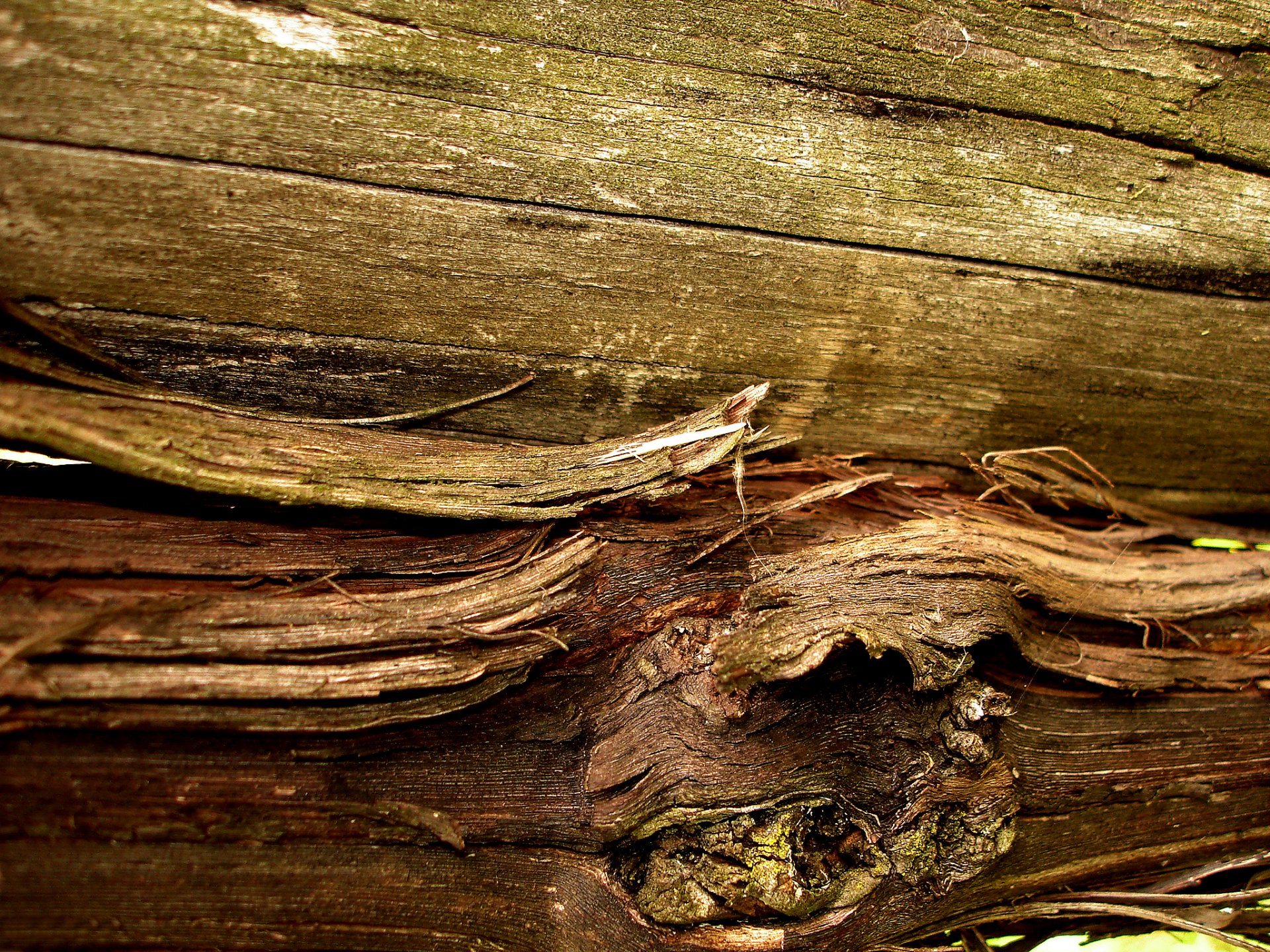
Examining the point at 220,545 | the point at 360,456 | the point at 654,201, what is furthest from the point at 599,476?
the point at 220,545

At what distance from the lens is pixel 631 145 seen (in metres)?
1.76

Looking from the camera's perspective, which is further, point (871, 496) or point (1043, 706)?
point (871, 496)

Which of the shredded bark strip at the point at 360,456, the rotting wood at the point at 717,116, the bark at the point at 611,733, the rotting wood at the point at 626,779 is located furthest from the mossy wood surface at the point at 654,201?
the rotting wood at the point at 626,779

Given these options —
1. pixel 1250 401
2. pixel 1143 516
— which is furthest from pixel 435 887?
pixel 1250 401

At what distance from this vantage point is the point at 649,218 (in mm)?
1836

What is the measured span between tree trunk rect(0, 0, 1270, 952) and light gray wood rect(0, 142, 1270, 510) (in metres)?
0.01

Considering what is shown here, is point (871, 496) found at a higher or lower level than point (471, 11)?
lower

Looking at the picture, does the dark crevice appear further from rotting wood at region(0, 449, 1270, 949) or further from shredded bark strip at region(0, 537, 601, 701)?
shredded bark strip at region(0, 537, 601, 701)

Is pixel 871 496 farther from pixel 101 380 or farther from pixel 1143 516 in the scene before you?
pixel 101 380

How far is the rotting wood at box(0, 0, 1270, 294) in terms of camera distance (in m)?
1.56

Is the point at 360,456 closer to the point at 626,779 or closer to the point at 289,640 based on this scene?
the point at 289,640

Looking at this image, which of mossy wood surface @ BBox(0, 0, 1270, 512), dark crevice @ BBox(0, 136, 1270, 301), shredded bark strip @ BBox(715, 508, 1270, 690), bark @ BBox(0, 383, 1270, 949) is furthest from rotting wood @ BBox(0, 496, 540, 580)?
dark crevice @ BBox(0, 136, 1270, 301)

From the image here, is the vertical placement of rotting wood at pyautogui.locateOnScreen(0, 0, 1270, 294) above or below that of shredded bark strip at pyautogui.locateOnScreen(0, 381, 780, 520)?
above

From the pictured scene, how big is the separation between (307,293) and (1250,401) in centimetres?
268
